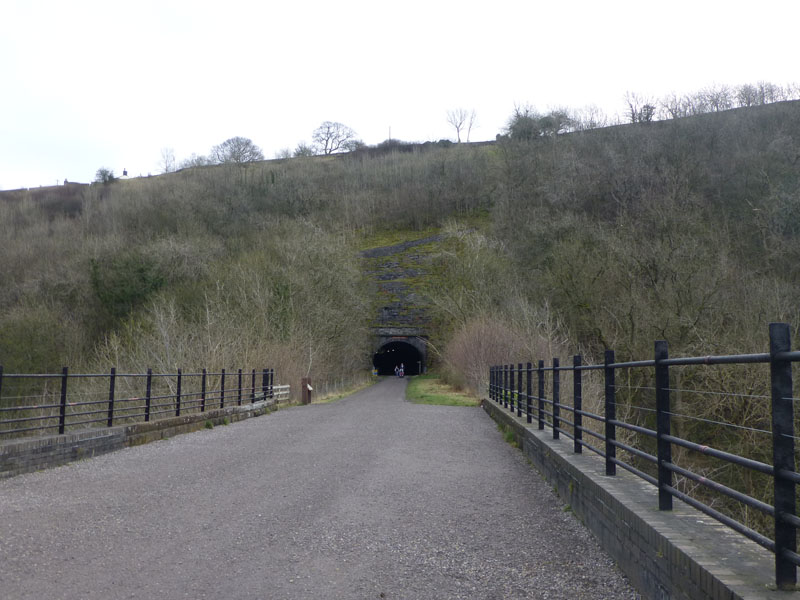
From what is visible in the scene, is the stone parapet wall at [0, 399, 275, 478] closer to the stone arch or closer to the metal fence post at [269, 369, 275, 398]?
the metal fence post at [269, 369, 275, 398]

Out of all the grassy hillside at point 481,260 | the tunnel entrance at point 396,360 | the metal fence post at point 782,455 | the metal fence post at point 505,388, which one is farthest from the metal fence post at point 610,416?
the tunnel entrance at point 396,360

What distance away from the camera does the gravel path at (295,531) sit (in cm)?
423

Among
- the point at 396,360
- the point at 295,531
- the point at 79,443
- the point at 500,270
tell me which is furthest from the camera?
the point at 396,360

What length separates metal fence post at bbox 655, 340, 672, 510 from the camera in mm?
4254

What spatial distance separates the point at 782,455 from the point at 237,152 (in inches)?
2759

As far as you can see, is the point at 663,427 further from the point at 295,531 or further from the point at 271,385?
the point at 271,385

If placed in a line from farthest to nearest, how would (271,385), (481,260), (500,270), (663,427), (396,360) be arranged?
(396,360)
(481,260)
(500,270)
(271,385)
(663,427)

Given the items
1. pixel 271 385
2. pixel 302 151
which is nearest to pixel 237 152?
pixel 302 151

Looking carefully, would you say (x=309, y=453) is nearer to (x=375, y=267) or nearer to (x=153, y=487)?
(x=153, y=487)

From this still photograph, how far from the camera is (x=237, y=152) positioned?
68.6m

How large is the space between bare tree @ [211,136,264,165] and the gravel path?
59.8 m

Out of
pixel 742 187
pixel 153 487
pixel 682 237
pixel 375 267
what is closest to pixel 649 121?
pixel 742 187

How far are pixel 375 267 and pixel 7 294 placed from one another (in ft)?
92.6

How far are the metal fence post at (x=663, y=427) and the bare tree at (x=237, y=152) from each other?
6426cm
